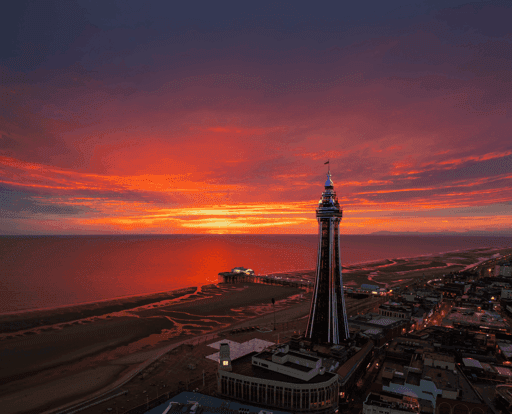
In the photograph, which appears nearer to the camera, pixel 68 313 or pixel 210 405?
pixel 210 405

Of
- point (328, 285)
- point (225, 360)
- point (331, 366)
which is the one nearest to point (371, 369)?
point (331, 366)

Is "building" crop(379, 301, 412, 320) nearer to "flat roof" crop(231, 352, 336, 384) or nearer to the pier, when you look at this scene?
"flat roof" crop(231, 352, 336, 384)

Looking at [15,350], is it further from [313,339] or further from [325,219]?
[325,219]

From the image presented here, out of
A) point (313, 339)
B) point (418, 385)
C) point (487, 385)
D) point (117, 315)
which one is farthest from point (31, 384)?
point (487, 385)

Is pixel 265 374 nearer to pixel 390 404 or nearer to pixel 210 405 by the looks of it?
pixel 210 405

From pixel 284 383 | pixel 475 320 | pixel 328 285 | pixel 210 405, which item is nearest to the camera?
pixel 210 405

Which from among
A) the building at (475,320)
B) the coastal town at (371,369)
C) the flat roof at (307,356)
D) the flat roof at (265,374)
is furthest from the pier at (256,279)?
the flat roof at (265,374)

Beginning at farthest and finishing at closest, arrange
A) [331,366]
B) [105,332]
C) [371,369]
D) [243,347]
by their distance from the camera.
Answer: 1. [105,332]
2. [243,347]
3. [371,369]
4. [331,366]
